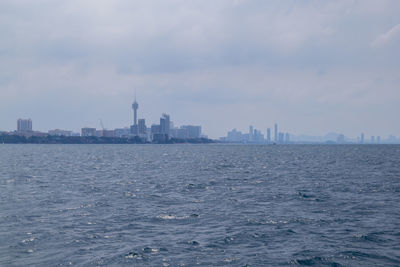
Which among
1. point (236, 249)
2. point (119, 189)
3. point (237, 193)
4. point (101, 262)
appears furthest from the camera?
A: point (119, 189)

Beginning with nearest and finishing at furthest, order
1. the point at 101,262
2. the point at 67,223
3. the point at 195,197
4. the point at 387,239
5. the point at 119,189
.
Result: the point at 101,262, the point at 387,239, the point at 67,223, the point at 195,197, the point at 119,189

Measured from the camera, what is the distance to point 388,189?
45.3 m

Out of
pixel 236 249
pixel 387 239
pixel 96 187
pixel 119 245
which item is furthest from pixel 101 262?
pixel 96 187

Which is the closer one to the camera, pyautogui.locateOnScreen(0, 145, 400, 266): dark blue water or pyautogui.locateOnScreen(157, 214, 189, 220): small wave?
pyautogui.locateOnScreen(0, 145, 400, 266): dark blue water

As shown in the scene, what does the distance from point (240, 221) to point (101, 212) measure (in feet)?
40.0

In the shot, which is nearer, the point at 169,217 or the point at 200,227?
the point at 200,227

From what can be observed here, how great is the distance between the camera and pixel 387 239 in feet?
76.5

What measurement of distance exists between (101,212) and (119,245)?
34.2ft

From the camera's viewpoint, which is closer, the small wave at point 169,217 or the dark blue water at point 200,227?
the dark blue water at point 200,227

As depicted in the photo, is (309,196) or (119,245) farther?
(309,196)

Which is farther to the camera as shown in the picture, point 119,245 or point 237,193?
point 237,193

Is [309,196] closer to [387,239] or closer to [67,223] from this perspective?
[387,239]

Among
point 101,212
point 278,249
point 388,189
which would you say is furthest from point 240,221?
point 388,189

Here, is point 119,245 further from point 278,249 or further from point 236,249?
point 278,249
